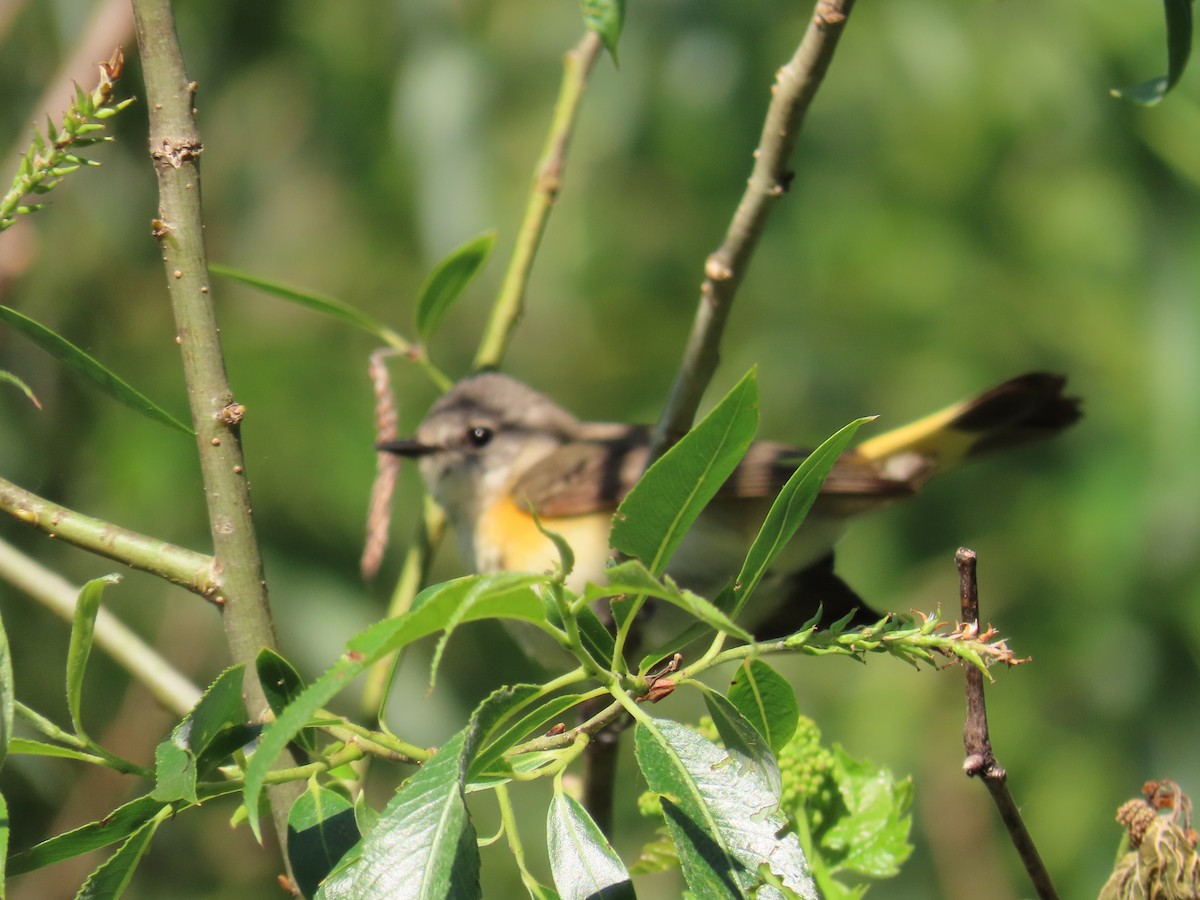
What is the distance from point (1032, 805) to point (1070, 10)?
2.17 meters

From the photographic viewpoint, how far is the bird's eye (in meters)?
3.19

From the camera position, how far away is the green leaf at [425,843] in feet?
2.56

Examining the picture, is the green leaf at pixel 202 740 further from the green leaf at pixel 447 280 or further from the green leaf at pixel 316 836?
the green leaf at pixel 447 280

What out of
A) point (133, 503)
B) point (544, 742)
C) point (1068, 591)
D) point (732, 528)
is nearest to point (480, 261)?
point (732, 528)

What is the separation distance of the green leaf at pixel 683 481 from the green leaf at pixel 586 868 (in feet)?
0.64

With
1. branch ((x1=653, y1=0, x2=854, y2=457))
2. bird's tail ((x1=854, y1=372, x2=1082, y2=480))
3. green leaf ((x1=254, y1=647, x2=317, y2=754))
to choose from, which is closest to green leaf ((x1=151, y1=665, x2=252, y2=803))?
green leaf ((x1=254, y1=647, x2=317, y2=754))

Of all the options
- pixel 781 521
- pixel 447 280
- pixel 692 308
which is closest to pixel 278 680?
pixel 781 521

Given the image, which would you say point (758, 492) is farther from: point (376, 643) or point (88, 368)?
point (376, 643)

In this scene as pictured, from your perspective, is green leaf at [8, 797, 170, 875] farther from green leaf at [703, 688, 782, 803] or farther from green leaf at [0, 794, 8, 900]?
green leaf at [703, 688, 782, 803]

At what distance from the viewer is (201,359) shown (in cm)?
110

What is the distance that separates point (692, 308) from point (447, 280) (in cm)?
273

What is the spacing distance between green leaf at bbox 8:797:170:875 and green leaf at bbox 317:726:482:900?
183mm

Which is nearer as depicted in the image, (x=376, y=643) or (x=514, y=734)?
(x=376, y=643)

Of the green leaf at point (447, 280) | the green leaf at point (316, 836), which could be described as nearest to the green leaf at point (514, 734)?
the green leaf at point (316, 836)
